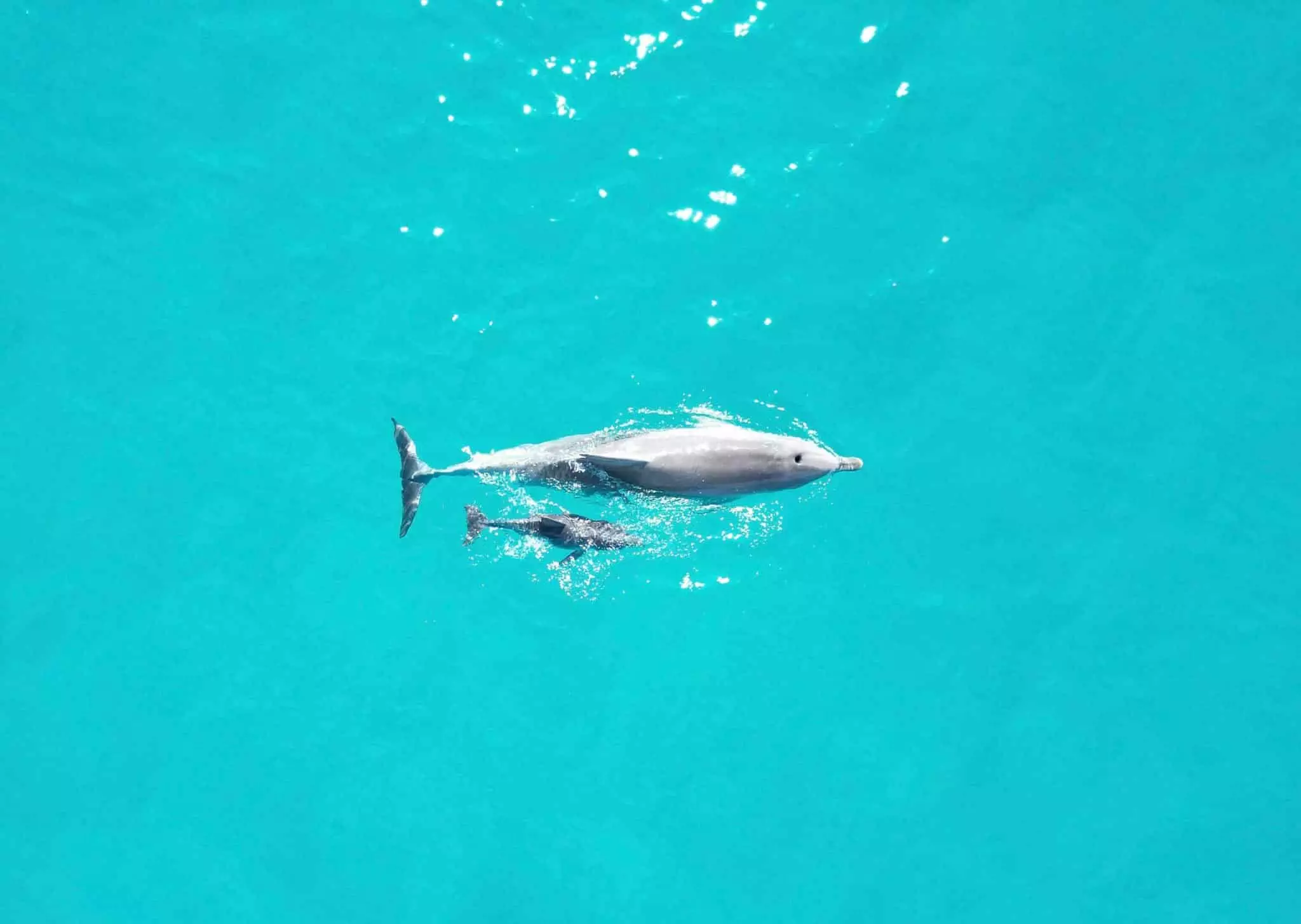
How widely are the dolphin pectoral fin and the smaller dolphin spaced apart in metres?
0.99

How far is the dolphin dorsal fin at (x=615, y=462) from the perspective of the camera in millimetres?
10086

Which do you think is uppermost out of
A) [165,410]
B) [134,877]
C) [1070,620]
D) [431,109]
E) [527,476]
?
[431,109]

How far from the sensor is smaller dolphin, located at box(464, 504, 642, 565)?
10961 mm

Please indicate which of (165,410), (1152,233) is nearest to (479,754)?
(165,410)

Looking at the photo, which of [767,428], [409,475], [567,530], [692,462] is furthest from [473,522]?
[767,428]

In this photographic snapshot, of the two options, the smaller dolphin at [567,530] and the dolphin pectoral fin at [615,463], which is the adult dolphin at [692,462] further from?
the smaller dolphin at [567,530]

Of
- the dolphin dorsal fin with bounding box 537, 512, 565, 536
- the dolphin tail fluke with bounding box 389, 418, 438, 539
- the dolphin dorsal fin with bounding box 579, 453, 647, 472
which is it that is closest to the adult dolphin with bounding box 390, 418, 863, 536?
the dolphin dorsal fin with bounding box 579, 453, 647, 472

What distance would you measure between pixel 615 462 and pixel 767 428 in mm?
2395

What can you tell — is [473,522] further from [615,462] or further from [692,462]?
[692,462]

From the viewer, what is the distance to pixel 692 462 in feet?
32.9

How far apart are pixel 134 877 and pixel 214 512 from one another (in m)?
5.47

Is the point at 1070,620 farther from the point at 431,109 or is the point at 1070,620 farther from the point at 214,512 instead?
the point at 214,512

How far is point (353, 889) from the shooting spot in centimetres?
1212

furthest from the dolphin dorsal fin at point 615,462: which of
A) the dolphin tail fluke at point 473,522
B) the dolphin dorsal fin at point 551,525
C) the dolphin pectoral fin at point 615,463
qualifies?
the dolphin tail fluke at point 473,522
